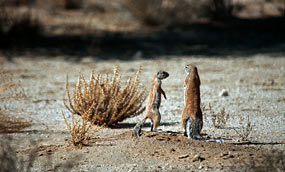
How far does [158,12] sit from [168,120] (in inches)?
372

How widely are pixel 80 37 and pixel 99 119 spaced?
9.16m

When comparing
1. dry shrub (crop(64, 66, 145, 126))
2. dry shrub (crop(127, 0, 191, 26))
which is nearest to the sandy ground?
dry shrub (crop(64, 66, 145, 126))

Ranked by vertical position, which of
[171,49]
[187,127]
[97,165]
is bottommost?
[97,165]

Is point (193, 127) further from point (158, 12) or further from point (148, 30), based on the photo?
point (158, 12)

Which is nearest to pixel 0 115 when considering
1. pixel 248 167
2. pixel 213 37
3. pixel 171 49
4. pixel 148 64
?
pixel 248 167

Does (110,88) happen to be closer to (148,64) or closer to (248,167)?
(248,167)

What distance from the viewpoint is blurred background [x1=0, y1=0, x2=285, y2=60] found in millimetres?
14602

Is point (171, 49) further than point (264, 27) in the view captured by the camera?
No

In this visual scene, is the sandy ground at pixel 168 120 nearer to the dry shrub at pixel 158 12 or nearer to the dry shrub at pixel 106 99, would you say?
the dry shrub at pixel 106 99

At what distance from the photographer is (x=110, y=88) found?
7188 mm

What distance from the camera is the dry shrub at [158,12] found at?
16.6 meters

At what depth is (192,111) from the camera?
19.0 feet

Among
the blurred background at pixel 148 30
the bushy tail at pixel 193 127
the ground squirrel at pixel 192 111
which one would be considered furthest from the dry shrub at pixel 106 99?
the blurred background at pixel 148 30

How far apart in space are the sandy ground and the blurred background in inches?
39.5
